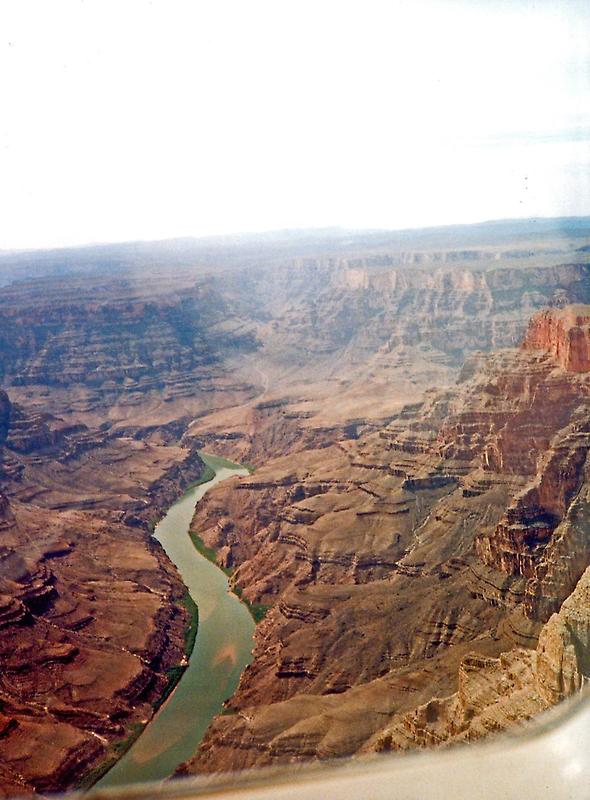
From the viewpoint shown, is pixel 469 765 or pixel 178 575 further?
pixel 178 575

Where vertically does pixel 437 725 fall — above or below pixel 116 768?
above

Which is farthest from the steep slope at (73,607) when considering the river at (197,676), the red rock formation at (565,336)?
the red rock formation at (565,336)

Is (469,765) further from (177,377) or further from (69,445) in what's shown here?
(177,377)

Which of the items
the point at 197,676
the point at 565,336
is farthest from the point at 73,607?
the point at 565,336

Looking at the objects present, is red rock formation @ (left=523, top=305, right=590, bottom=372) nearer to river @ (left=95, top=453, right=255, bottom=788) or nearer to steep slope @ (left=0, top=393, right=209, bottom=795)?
river @ (left=95, top=453, right=255, bottom=788)

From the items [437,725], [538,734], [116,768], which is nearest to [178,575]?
[116,768]

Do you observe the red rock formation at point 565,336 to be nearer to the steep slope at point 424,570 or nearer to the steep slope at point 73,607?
the steep slope at point 424,570

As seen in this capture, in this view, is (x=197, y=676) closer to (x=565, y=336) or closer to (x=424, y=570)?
(x=424, y=570)

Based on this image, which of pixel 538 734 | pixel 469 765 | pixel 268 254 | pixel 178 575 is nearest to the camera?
pixel 469 765

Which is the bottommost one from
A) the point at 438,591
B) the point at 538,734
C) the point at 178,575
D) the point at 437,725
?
the point at 178,575
